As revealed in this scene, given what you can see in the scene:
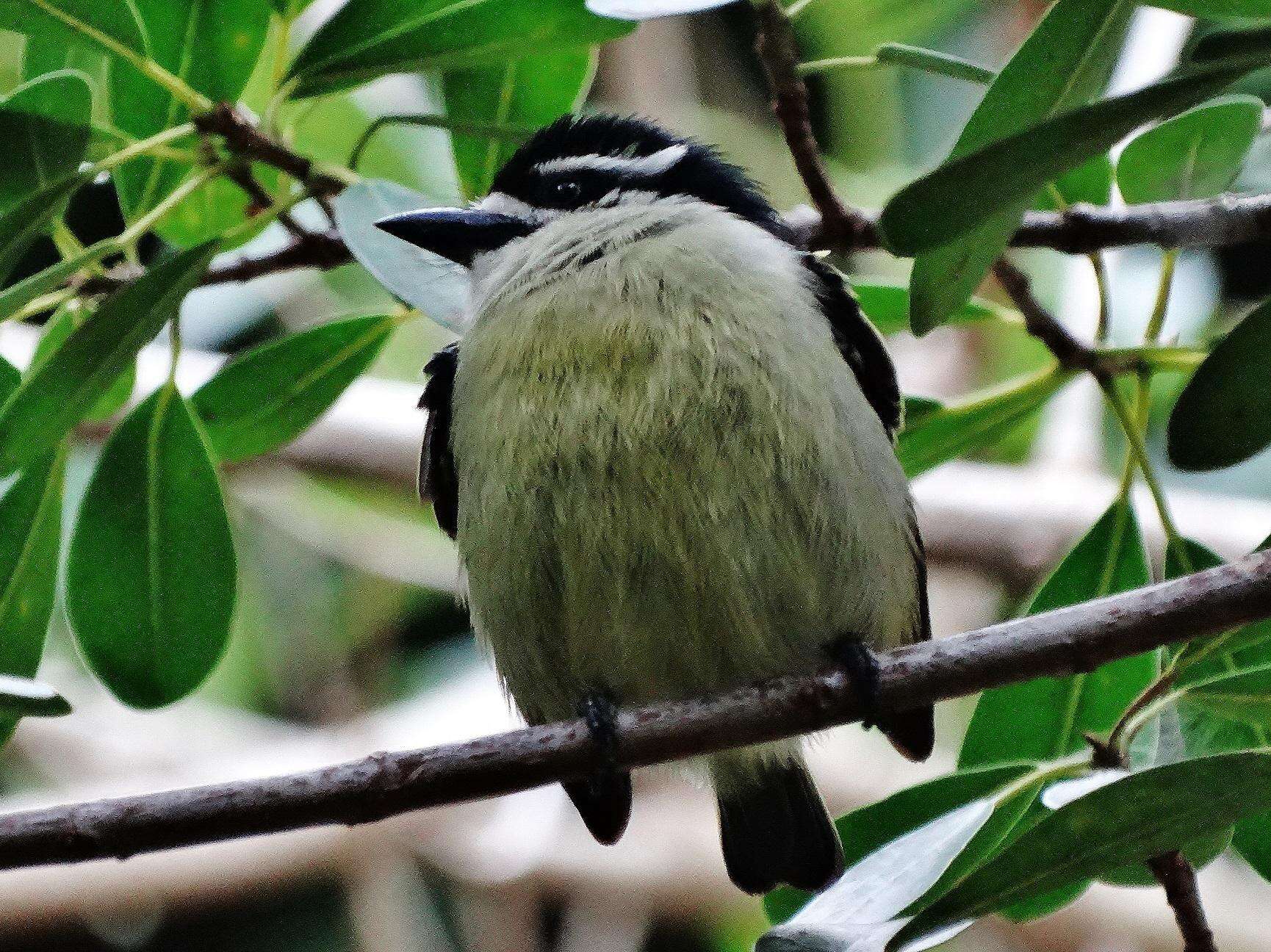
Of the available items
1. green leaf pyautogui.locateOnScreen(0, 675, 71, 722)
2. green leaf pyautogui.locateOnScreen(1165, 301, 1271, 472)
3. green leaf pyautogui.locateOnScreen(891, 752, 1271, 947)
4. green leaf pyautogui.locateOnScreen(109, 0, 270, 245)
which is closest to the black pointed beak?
green leaf pyautogui.locateOnScreen(109, 0, 270, 245)

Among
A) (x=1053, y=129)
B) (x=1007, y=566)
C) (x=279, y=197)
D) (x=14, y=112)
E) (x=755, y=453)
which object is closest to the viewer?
(x=1053, y=129)

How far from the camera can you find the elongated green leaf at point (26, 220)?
1.77m

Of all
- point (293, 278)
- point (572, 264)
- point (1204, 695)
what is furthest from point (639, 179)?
point (293, 278)

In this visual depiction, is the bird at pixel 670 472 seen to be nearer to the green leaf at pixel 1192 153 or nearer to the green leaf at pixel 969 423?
the green leaf at pixel 969 423

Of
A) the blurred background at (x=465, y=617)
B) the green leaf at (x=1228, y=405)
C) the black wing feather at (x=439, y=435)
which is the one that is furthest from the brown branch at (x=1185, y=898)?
the blurred background at (x=465, y=617)

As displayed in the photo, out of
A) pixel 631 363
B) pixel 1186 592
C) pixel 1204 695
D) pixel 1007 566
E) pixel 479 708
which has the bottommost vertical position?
pixel 479 708

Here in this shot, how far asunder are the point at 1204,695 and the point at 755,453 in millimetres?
658

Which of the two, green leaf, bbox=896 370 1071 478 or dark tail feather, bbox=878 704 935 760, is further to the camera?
dark tail feather, bbox=878 704 935 760

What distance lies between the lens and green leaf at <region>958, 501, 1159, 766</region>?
236 cm

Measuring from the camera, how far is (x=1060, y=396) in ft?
15.8

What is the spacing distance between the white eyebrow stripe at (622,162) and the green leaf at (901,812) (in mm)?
1217

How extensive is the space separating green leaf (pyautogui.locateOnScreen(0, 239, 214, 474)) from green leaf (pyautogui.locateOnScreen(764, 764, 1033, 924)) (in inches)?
43.3

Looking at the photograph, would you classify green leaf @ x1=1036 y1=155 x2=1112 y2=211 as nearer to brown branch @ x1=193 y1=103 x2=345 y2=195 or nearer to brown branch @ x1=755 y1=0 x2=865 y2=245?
brown branch @ x1=755 y1=0 x2=865 y2=245

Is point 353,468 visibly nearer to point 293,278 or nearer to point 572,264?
point 293,278
